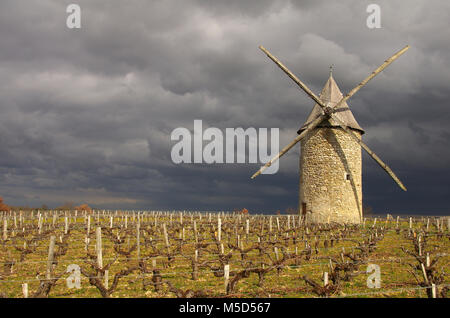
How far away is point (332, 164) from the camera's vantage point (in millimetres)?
30547

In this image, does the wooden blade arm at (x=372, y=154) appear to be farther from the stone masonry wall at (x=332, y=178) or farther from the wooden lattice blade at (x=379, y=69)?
the wooden lattice blade at (x=379, y=69)

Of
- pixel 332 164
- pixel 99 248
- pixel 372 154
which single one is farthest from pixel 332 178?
pixel 99 248

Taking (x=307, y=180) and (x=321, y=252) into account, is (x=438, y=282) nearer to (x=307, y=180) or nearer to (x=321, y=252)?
(x=321, y=252)

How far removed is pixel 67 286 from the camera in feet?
41.8

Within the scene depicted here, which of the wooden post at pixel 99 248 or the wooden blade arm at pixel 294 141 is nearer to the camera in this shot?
the wooden post at pixel 99 248

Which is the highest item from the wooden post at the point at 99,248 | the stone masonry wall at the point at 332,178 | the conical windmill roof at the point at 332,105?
the conical windmill roof at the point at 332,105

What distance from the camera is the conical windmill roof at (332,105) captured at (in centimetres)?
3158

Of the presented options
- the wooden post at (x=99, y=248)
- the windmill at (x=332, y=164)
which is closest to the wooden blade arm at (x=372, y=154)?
the windmill at (x=332, y=164)

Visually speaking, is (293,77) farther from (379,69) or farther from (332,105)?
(379,69)

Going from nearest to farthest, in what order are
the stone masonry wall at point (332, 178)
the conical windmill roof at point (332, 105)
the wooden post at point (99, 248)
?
1. the wooden post at point (99, 248)
2. the stone masonry wall at point (332, 178)
3. the conical windmill roof at point (332, 105)

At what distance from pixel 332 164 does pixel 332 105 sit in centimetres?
517

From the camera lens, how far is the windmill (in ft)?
99.8
